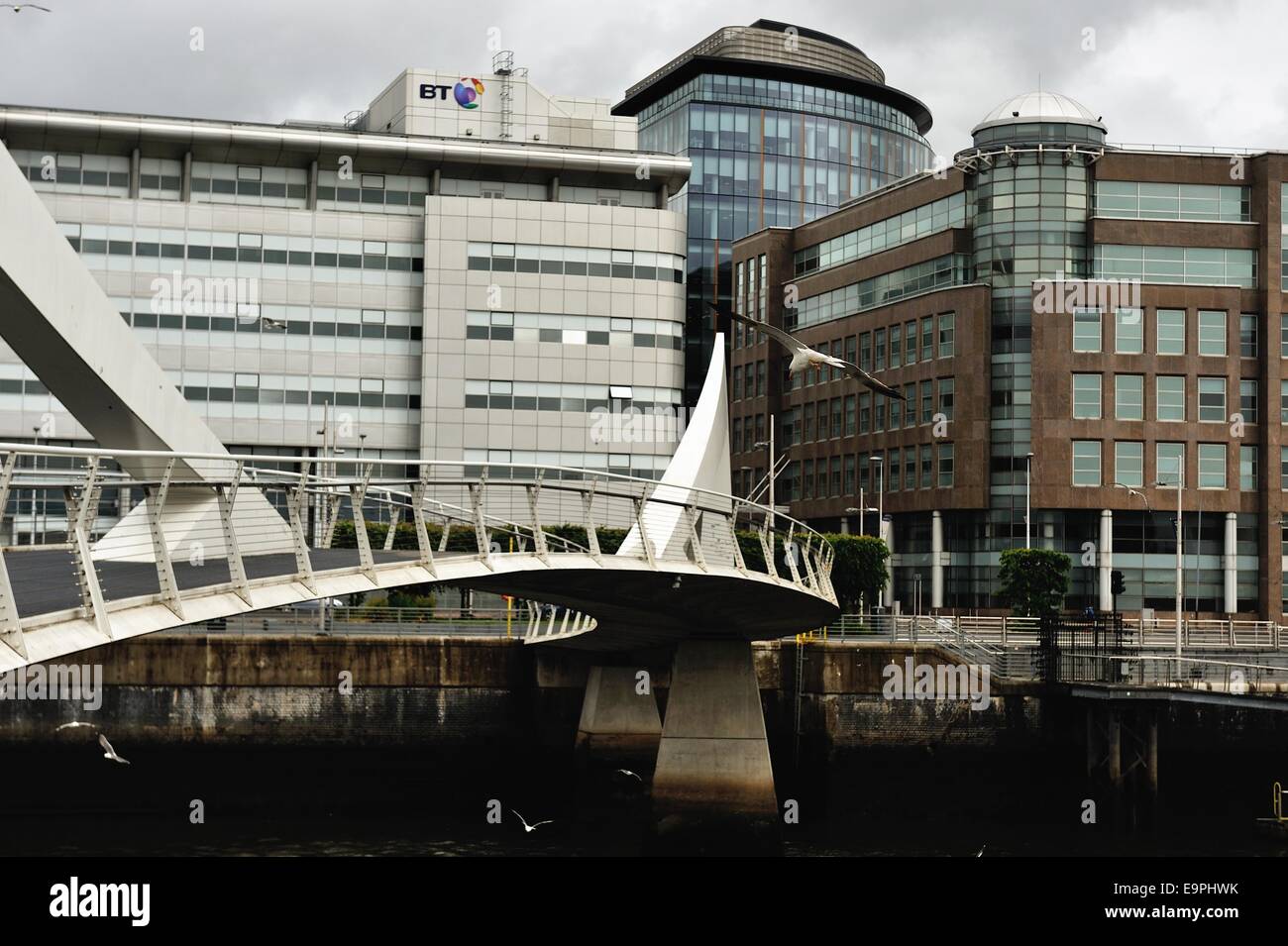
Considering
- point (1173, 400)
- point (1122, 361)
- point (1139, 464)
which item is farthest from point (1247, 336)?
point (1139, 464)

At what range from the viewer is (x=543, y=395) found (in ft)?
280

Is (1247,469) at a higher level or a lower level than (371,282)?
lower

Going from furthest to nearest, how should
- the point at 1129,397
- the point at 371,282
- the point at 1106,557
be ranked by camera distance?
the point at 1129,397 < the point at 1106,557 < the point at 371,282

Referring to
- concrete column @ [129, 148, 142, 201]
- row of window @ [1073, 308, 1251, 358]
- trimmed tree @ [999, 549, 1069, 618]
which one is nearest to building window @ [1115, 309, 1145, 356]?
row of window @ [1073, 308, 1251, 358]

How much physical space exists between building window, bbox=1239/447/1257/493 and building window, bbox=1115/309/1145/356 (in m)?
6.93

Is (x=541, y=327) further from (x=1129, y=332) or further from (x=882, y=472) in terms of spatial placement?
(x=1129, y=332)

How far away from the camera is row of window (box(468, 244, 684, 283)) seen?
280ft

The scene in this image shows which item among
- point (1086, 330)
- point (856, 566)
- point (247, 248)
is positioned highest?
point (247, 248)

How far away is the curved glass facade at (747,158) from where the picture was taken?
135750 millimetres

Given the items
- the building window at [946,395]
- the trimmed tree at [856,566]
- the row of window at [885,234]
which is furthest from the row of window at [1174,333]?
Result: the trimmed tree at [856,566]

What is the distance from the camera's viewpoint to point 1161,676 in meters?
54.1

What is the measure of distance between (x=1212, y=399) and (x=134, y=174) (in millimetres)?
49668
